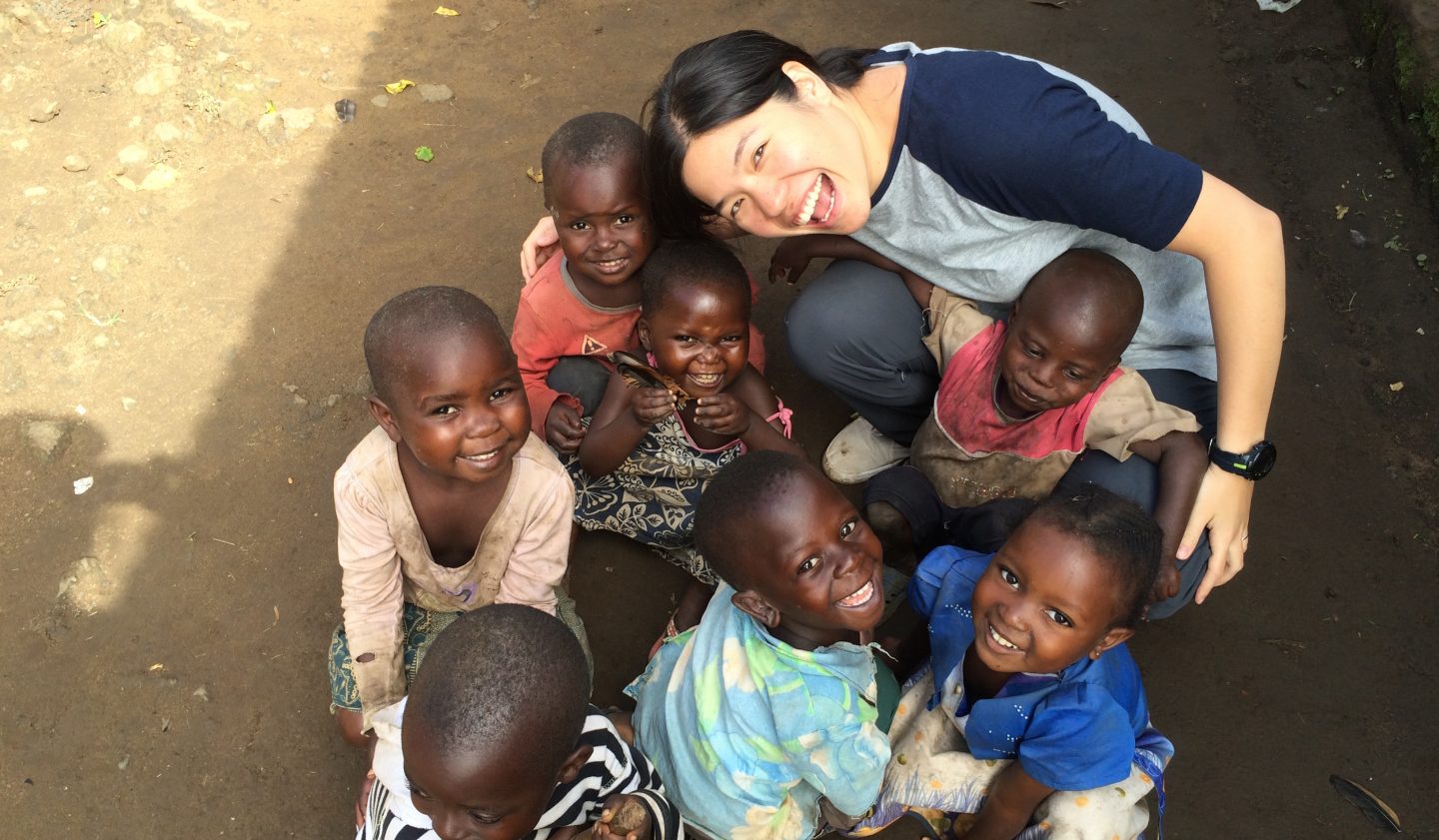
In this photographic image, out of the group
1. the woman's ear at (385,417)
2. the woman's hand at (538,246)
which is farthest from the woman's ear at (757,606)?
the woman's hand at (538,246)

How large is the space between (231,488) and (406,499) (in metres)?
0.96

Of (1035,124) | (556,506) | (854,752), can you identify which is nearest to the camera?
(854,752)

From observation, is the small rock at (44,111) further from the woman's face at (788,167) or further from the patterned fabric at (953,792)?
the patterned fabric at (953,792)

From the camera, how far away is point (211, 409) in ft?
9.98

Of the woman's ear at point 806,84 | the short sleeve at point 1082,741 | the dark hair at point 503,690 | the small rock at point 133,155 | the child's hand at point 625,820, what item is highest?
the woman's ear at point 806,84

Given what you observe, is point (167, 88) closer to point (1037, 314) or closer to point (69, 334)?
point (69, 334)

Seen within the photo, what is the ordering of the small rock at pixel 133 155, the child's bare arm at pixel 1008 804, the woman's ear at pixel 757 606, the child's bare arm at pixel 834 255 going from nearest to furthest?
the woman's ear at pixel 757 606
the child's bare arm at pixel 1008 804
the child's bare arm at pixel 834 255
the small rock at pixel 133 155

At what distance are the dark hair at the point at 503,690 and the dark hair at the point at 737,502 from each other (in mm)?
348

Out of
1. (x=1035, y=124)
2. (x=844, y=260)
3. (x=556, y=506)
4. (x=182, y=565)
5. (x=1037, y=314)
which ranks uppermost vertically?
(x=1035, y=124)

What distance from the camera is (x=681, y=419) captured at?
265 cm

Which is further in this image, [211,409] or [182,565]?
[211,409]

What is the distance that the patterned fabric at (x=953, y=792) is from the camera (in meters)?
2.08

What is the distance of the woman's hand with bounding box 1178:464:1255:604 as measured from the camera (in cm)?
229

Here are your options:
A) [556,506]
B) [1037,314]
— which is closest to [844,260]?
[1037,314]
